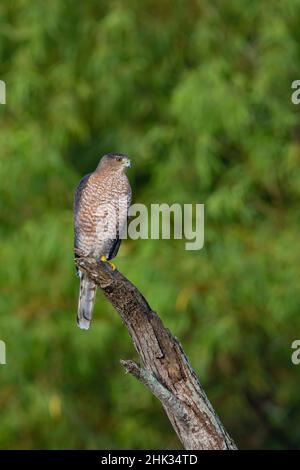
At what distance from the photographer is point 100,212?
479 cm

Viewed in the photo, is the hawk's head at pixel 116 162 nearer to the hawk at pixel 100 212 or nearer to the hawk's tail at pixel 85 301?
the hawk at pixel 100 212

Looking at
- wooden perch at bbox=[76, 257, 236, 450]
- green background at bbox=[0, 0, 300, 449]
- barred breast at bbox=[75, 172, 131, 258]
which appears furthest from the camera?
green background at bbox=[0, 0, 300, 449]

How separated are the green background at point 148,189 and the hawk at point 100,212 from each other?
1.90 meters

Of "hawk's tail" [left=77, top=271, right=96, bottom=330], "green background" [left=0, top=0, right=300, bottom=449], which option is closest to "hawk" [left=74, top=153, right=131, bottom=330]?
"hawk's tail" [left=77, top=271, right=96, bottom=330]

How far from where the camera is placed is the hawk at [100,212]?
478 centimetres

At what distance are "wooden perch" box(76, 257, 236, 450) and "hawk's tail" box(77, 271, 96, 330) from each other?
0.95 m

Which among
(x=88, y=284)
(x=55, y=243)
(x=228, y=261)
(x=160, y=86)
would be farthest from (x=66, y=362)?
(x=88, y=284)

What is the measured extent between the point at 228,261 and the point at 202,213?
0.37 m

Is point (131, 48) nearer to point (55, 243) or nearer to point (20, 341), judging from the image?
point (55, 243)

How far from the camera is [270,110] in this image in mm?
7203

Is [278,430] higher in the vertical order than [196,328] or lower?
lower

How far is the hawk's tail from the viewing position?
486 cm

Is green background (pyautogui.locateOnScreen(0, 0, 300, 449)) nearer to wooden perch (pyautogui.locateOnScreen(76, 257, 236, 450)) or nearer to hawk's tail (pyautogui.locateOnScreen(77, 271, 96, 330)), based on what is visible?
hawk's tail (pyautogui.locateOnScreen(77, 271, 96, 330))

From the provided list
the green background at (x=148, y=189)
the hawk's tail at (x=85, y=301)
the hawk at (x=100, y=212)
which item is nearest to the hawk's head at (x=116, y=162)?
the hawk at (x=100, y=212)
